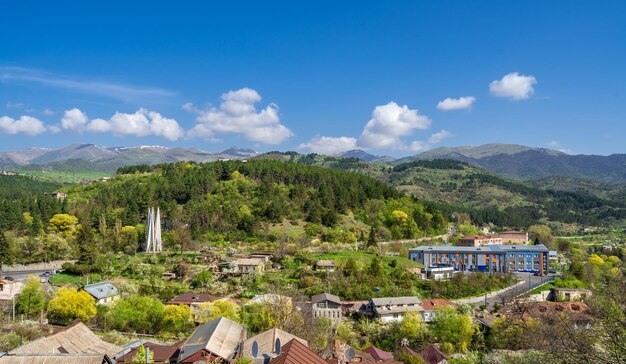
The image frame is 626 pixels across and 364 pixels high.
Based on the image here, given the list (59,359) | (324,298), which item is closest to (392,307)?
(324,298)

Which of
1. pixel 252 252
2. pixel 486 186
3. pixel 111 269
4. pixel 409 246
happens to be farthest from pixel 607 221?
pixel 111 269

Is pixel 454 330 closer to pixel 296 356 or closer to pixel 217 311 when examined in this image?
pixel 217 311

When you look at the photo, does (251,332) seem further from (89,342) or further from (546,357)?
(546,357)

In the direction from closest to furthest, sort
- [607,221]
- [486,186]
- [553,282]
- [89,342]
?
[89,342]
[553,282]
[607,221]
[486,186]

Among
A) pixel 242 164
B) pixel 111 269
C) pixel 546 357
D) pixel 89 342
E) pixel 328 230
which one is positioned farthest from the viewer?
pixel 242 164

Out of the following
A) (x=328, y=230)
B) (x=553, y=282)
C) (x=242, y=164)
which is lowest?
→ (x=553, y=282)

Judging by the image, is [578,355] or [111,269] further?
[111,269]

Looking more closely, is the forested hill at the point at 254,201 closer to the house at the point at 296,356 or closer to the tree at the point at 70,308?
the tree at the point at 70,308
